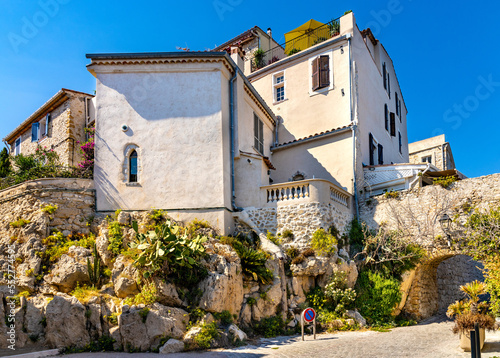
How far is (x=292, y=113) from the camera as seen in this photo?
24000mm

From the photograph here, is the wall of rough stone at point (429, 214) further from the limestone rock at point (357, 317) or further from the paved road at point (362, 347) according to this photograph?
the limestone rock at point (357, 317)

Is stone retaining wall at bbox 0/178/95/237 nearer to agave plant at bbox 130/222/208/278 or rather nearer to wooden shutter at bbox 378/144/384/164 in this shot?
agave plant at bbox 130/222/208/278

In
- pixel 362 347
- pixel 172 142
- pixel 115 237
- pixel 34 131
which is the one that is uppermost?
pixel 34 131

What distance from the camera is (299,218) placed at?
17.4 m

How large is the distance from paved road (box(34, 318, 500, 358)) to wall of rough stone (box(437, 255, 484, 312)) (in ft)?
20.5

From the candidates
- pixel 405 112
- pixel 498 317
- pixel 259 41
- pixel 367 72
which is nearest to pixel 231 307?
pixel 498 317

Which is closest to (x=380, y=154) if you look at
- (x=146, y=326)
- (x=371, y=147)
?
(x=371, y=147)

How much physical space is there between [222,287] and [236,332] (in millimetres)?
1410

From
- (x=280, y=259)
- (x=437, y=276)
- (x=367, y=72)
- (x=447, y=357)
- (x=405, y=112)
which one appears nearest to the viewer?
(x=447, y=357)

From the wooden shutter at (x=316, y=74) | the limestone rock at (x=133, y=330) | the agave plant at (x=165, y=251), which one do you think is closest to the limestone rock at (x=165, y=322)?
the limestone rock at (x=133, y=330)

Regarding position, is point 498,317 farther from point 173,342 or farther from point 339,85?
point 339,85

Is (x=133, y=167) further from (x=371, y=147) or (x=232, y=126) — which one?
(x=371, y=147)

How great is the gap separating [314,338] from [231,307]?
9.12ft

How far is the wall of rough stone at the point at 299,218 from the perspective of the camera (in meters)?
17.2
